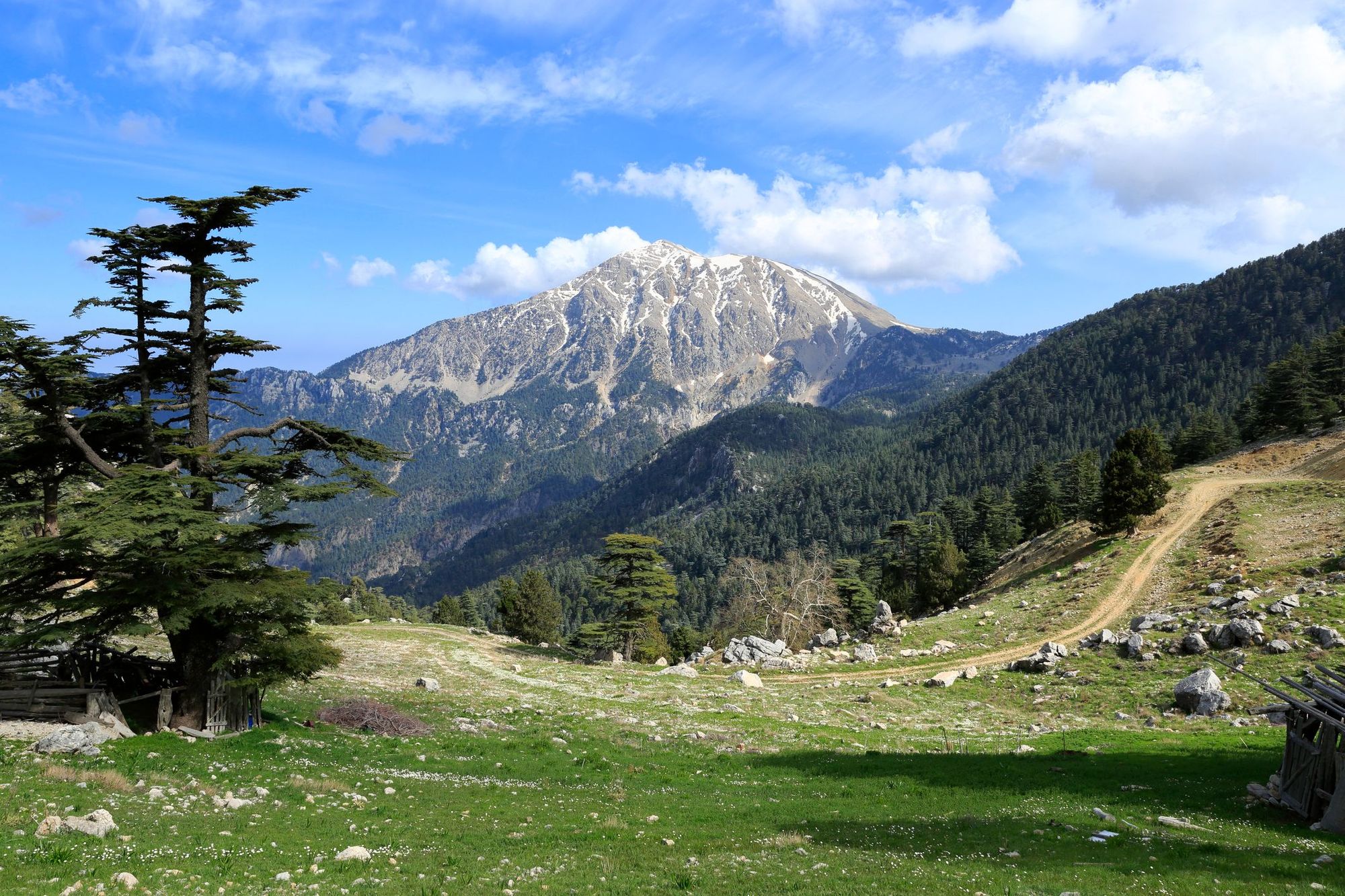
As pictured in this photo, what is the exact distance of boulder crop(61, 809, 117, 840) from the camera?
44.7ft

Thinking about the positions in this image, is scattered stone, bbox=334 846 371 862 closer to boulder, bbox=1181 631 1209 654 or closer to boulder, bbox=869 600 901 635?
boulder, bbox=1181 631 1209 654

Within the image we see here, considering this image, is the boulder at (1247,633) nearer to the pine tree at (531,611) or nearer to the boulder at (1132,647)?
the boulder at (1132,647)

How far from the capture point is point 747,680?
1731 inches

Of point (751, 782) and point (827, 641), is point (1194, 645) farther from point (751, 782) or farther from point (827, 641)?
point (827, 641)

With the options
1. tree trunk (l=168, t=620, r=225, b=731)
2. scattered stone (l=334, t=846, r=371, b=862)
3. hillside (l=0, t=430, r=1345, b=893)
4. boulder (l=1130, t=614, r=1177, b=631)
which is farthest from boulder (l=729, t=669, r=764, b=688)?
scattered stone (l=334, t=846, r=371, b=862)

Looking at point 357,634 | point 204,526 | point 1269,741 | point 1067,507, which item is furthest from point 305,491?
point 1067,507

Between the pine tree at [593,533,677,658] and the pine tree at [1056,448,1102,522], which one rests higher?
the pine tree at [1056,448,1102,522]

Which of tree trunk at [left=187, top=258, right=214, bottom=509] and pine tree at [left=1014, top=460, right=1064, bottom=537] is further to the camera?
pine tree at [left=1014, top=460, right=1064, bottom=537]

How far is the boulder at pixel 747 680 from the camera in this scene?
143 ft

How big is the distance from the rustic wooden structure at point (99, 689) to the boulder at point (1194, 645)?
1662 inches

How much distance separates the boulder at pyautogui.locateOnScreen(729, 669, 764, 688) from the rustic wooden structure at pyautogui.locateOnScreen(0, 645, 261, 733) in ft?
87.7

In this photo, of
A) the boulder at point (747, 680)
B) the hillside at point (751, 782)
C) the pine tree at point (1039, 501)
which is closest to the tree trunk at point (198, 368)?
the hillside at point (751, 782)

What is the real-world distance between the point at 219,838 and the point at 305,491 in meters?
10.5

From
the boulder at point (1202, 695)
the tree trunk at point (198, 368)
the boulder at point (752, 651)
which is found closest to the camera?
the tree trunk at point (198, 368)
